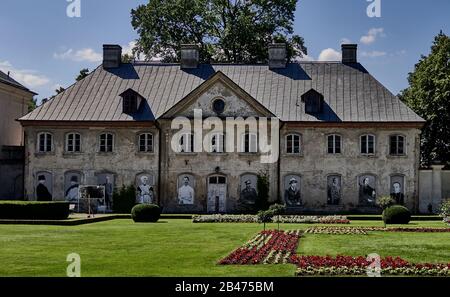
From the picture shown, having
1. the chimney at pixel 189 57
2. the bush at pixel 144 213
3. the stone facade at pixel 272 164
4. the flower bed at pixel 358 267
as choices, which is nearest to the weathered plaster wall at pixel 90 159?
the stone facade at pixel 272 164

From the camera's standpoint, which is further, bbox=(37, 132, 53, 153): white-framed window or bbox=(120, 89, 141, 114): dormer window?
bbox=(120, 89, 141, 114): dormer window

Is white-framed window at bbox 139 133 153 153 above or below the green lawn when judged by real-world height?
above

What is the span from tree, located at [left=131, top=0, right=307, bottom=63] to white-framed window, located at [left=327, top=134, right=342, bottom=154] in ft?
48.5

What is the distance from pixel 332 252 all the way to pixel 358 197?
931 inches

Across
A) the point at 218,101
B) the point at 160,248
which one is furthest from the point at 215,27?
the point at 160,248

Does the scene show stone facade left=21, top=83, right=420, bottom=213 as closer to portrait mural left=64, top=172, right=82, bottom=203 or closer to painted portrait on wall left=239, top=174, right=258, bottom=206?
painted portrait on wall left=239, top=174, right=258, bottom=206

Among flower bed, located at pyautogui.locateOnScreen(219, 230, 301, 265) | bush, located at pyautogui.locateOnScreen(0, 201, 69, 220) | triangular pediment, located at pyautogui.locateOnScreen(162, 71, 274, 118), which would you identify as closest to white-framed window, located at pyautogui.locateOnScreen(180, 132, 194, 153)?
triangular pediment, located at pyautogui.locateOnScreen(162, 71, 274, 118)

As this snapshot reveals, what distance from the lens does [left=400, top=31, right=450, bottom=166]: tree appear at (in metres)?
47.6

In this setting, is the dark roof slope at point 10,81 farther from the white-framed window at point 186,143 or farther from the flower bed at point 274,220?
the flower bed at point 274,220

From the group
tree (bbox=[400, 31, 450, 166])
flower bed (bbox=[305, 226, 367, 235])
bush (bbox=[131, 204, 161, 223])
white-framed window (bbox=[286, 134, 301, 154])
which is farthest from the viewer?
tree (bbox=[400, 31, 450, 166])

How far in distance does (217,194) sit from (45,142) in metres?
11.0

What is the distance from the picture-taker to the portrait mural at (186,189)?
42.3 m

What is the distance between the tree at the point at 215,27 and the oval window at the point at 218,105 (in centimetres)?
1368
